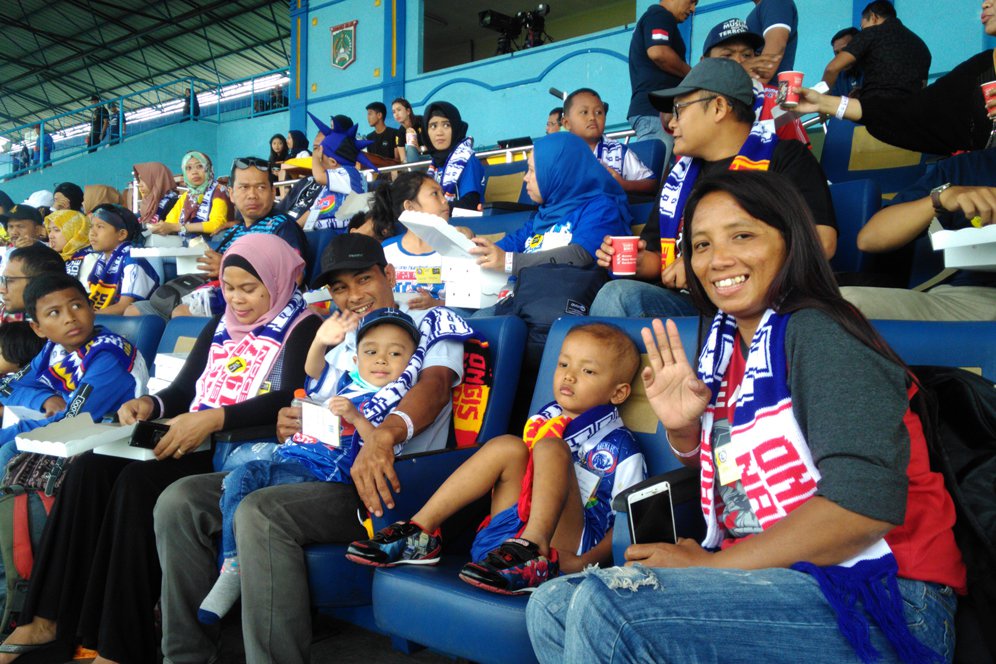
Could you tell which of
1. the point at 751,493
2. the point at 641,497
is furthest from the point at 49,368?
the point at 751,493

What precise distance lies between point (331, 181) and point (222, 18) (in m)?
14.6

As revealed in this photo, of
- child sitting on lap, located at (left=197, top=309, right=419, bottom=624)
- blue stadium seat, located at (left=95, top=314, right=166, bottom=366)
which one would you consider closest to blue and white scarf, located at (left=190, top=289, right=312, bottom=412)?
child sitting on lap, located at (left=197, top=309, right=419, bottom=624)

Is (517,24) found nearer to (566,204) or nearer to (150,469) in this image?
(566,204)

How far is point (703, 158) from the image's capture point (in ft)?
8.93

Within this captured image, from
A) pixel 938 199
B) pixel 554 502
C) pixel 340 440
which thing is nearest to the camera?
pixel 554 502

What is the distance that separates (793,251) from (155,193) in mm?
7034

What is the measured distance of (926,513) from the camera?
48.6 inches

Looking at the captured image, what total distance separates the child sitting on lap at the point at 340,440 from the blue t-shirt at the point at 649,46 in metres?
2.26

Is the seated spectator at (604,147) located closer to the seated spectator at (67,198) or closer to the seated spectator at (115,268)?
the seated spectator at (115,268)

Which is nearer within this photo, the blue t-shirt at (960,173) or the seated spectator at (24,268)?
the blue t-shirt at (960,173)

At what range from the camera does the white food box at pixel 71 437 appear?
7.55ft

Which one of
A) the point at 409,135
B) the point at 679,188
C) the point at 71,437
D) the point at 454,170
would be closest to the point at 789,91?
the point at 679,188

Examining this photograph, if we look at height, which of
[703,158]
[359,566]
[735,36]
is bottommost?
[359,566]

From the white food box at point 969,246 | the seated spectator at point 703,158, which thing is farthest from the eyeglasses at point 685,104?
the white food box at point 969,246
